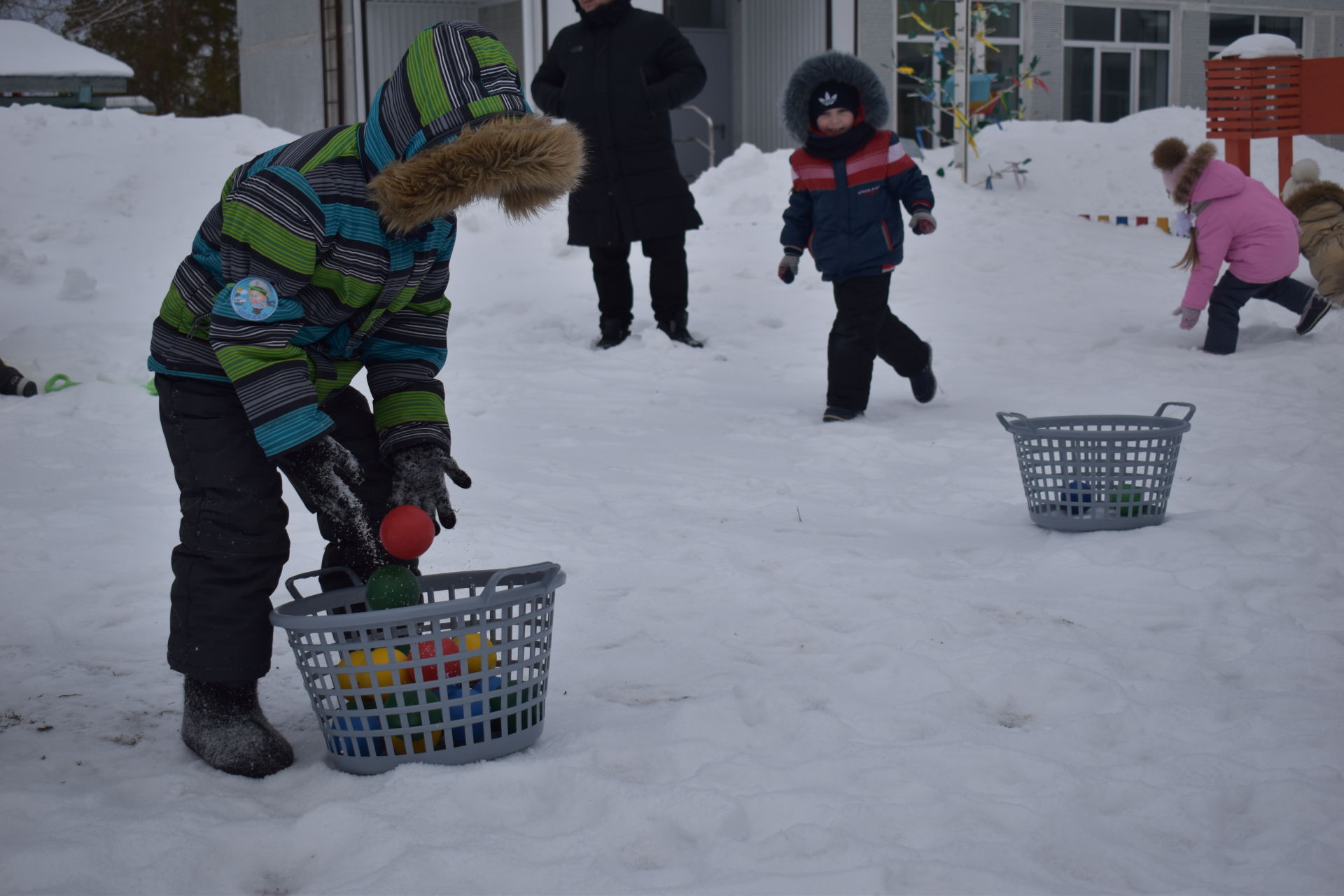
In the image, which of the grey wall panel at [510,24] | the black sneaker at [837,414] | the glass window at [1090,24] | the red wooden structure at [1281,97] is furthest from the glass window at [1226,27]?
the black sneaker at [837,414]

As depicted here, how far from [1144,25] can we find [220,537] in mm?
18663

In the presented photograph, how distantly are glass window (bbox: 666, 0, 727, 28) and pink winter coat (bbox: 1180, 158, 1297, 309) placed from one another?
10.5 m

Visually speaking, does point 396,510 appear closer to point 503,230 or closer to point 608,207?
point 608,207

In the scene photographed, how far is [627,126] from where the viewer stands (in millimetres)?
7090

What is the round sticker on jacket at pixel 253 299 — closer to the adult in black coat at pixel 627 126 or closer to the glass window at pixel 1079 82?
the adult in black coat at pixel 627 126

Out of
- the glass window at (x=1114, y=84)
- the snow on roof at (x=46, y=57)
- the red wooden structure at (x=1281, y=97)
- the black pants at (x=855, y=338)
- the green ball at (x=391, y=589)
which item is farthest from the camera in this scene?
the glass window at (x=1114, y=84)

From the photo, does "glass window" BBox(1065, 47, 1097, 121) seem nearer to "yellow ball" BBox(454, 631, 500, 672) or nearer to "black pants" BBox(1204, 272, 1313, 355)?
"black pants" BBox(1204, 272, 1313, 355)

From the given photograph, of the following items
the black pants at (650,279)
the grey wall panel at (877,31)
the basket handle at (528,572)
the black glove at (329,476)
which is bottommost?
the basket handle at (528,572)

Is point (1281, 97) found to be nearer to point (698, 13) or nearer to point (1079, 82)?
point (1079, 82)

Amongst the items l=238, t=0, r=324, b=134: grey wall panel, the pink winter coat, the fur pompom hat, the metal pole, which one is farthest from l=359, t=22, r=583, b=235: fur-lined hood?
l=238, t=0, r=324, b=134: grey wall panel

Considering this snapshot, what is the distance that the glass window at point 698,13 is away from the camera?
16.4 m

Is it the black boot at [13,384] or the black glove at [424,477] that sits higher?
the black glove at [424,477]

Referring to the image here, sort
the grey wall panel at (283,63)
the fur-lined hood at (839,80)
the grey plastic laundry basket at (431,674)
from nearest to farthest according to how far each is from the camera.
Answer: the grey plastic laundry basket at (431,674) < the fur-lined hood at (839,80) < the grey wall panel at (283,63)

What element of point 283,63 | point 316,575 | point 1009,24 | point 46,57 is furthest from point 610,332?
point 1009,24
